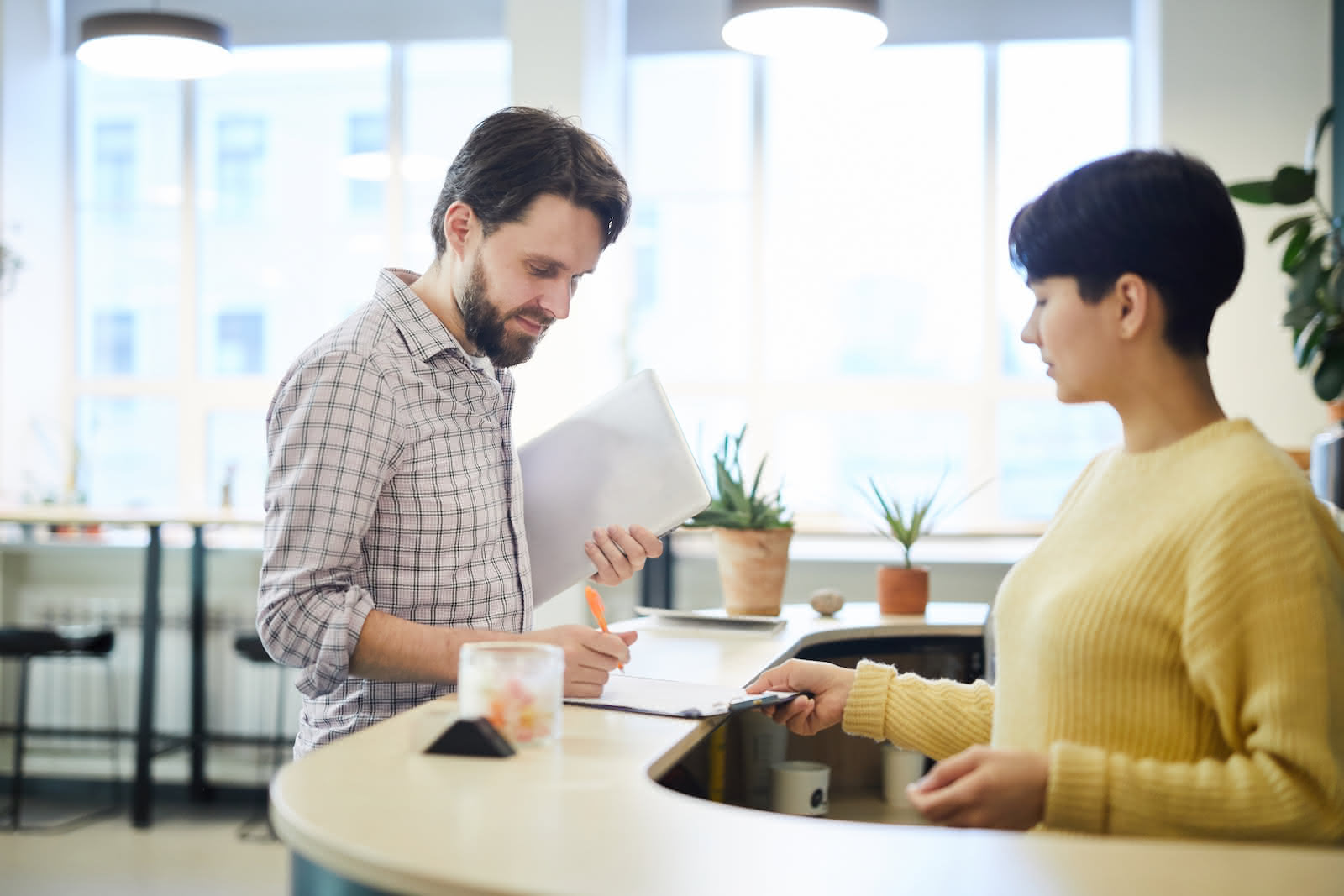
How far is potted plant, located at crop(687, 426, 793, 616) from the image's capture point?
264 cm

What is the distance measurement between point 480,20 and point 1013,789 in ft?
17.1

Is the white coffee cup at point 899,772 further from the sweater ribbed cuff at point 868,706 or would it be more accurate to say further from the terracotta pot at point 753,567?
the sweater ribbed cuff at point 868,706

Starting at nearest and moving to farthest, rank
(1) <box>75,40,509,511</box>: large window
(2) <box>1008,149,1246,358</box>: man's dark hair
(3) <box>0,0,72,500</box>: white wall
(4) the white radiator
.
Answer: (2) <box>1008,149,1246,358</box>: man's dark hair
(4) the white radiator
(3) <box>0,0,72,500</box>: white wall
(1) <box>75,40,509,511</box>: large window

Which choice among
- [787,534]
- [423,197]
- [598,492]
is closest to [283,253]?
[423,197]

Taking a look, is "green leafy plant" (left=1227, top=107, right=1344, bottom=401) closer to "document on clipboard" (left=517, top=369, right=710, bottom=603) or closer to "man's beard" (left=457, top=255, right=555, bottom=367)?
"document on clipboard" (left=517, top=369, right=710, bottom=603)

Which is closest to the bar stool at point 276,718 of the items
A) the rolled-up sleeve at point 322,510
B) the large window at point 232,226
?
the large window at point 232,226

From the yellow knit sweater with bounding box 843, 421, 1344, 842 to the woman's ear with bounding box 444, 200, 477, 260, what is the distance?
0.93m

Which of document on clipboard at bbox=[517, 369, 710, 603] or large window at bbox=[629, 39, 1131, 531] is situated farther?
large window at bbox=[629, 39, 1131, 531]

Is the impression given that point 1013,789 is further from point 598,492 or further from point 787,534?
point 787,534

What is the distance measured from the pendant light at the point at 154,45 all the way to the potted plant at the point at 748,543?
264cm

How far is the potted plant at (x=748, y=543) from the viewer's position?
8.67ft

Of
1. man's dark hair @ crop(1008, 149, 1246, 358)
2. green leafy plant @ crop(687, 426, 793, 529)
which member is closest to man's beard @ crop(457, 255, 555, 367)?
man's dark hair @ crop(1008, 149, 1246, 358)

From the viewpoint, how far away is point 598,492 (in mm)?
1811

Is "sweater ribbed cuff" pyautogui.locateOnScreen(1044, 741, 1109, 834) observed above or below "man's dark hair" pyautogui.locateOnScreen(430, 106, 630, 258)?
below
